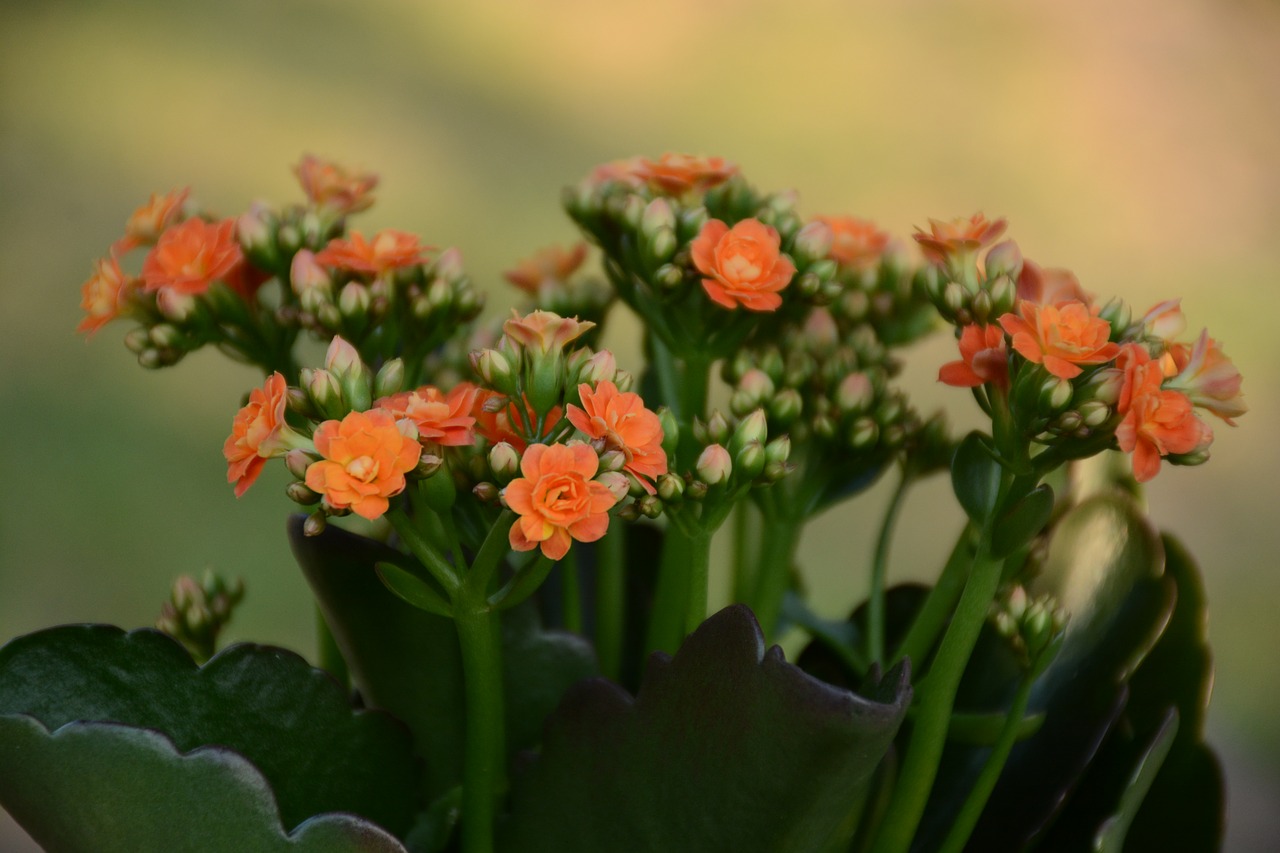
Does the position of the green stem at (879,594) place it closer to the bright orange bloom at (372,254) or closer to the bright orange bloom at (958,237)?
the bright orange bloom at (958,237)

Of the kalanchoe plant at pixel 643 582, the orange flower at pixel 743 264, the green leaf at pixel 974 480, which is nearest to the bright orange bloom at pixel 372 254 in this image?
the kalanchoe plant at pixel 643 582

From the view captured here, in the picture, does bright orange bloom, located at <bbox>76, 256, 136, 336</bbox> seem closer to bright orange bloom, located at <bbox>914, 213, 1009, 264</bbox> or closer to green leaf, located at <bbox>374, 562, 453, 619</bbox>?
green leaf, located at <bbox>374, 562, 453, 619</bbox>

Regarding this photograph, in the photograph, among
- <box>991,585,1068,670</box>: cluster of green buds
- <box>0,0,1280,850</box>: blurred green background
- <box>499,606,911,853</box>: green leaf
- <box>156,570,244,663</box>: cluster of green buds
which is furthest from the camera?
<box>0,0,1280,850</box>: blurred green background

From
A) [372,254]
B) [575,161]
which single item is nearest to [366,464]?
[372,254]

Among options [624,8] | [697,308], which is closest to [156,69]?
[624,8]

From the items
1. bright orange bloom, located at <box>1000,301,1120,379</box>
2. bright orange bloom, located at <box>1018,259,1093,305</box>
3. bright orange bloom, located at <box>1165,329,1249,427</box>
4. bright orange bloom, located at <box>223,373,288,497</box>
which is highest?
bright orange bloom, located at <box>1018,259,1093,305</box>

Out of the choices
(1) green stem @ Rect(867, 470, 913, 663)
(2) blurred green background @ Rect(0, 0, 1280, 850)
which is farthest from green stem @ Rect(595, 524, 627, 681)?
(2) blurred green background @ Rect(0, 0, 1280, 850)
